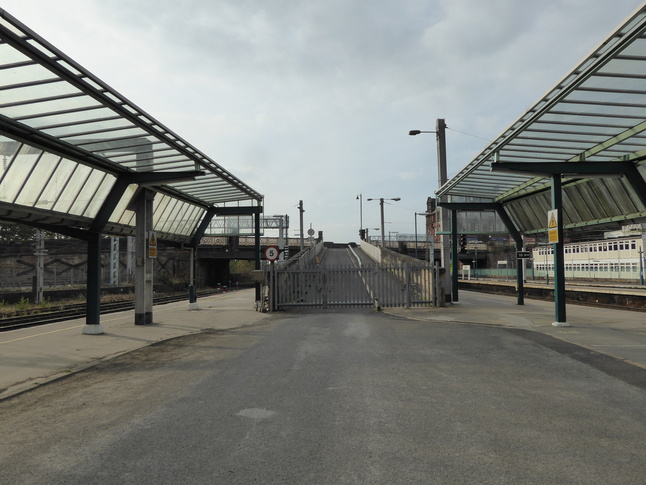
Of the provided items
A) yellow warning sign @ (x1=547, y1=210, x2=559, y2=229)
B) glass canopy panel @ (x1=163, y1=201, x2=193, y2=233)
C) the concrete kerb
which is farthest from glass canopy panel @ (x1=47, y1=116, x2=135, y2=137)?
yellow warning sign @ (x1=547, y1=210, x2=559, y2=229)

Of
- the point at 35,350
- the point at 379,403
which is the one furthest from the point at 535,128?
the point at 35,350

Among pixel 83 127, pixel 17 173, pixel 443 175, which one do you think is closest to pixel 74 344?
pixel 17 173

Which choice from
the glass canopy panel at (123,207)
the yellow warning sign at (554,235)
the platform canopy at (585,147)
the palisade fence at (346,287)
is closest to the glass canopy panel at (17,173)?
the glass canopy panel at (123,207)

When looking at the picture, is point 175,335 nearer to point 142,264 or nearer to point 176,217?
point 142,264

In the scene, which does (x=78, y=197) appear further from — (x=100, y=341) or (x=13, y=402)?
(x=13, y=402)

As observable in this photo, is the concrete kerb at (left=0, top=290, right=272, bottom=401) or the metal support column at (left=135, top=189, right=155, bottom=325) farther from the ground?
the metal support column at (left=135, top=189, right=155, bottom=325)

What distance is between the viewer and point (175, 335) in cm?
1227

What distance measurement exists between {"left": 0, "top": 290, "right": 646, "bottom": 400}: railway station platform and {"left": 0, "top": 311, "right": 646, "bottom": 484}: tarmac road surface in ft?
2.97

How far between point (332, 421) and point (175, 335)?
8.34 metres

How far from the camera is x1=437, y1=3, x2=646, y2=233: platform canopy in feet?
26.6

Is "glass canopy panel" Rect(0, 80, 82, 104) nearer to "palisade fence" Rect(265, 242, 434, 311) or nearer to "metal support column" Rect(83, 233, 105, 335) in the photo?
"metal support column" Rect(83, 233, 105, 335)

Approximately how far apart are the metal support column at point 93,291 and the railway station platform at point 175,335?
352 millimetres

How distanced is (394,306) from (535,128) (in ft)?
31.4

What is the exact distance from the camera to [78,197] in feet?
40.5
